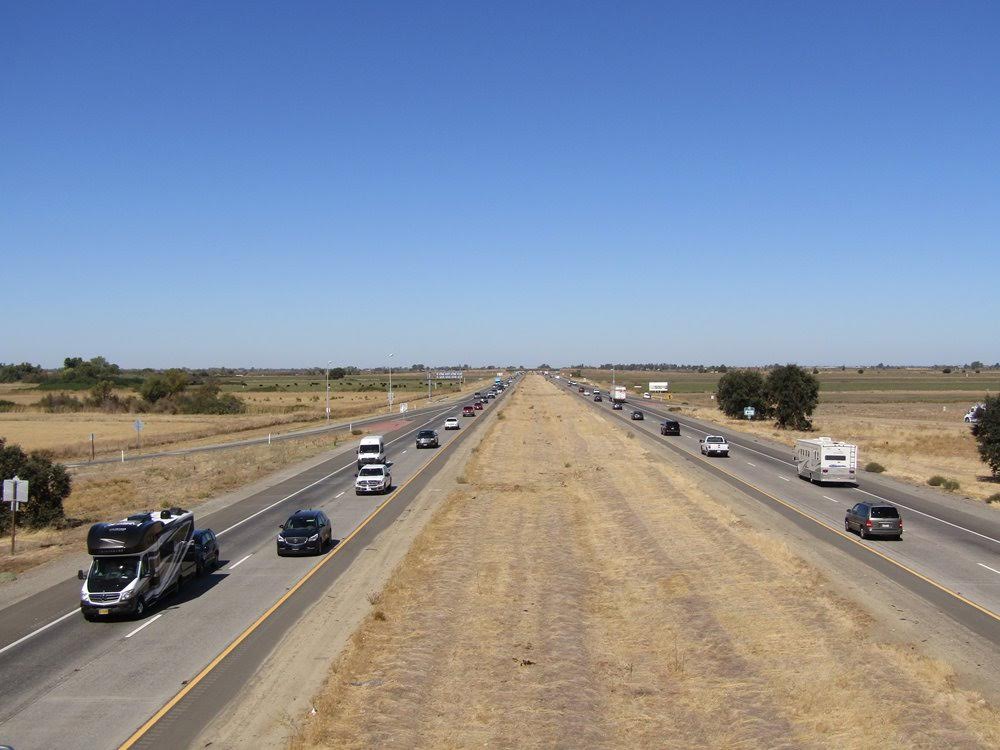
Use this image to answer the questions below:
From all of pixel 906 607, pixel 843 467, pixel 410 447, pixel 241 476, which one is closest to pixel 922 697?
pixel 906 607

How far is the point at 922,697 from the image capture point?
630 inches

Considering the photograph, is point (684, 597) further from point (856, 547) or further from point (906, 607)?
point (856, 547)

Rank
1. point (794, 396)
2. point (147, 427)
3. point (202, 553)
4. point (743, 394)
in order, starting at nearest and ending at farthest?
point (202, 553), point (794, 396), point (147, 427), point (743, 394)

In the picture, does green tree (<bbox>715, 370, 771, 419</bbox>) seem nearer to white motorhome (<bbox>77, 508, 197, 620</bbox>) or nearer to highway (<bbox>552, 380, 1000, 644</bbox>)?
highway (<bbox>552, 380, 1000, 644</bbox>)

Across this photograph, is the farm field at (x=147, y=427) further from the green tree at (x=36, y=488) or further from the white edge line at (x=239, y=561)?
the white edge line at (x=239, y=561)

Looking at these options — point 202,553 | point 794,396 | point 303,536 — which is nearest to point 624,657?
point 303,536

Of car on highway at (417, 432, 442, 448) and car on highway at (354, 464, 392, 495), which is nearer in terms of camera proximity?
car on highway at (354, 464, 392, 495)

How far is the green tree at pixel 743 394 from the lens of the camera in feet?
346

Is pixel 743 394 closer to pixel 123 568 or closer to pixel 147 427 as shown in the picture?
pixel 147 427

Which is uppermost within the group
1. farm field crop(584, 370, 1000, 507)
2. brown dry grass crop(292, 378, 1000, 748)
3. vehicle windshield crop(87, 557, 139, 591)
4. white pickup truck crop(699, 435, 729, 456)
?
vehicle windshield crop(87, 557, 139, 591)

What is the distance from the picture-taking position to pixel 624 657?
19.0 meters

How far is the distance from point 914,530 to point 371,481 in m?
26.2

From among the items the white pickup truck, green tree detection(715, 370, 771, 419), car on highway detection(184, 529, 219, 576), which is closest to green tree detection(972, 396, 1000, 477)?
the white pickup truck

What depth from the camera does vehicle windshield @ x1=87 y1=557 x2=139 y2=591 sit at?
21.2m
